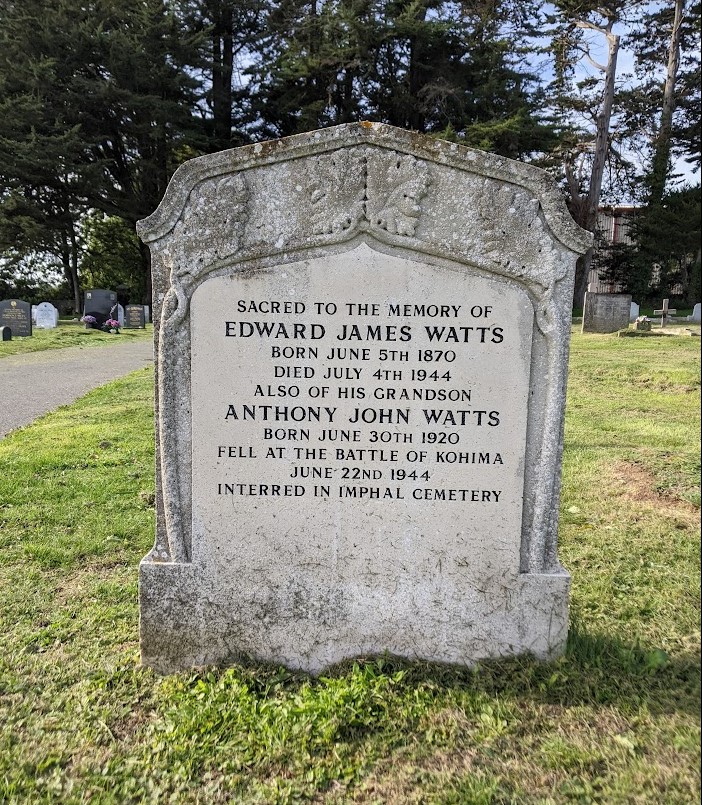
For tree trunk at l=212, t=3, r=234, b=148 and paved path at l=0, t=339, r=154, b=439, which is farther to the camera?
tree trunk at l=212, t=3, r=234, b=148

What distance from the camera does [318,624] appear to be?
8.75 feet

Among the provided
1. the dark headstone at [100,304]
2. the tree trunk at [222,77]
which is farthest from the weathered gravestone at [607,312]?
the tree trunk at [222,77]

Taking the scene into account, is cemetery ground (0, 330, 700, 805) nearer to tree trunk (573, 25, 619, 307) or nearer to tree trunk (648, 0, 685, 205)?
tree trunk (648, 0, 685, 205)

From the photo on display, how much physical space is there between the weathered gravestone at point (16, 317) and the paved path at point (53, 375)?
134 inches

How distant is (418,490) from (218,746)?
126 centimetres

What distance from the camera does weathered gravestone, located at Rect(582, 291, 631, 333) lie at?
1630cm

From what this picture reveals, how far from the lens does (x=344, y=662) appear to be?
267 cm

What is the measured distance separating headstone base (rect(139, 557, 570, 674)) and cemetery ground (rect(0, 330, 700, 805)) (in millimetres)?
77

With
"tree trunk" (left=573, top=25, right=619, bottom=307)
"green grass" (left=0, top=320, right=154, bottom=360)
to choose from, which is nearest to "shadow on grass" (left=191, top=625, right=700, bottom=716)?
"green grass" (left=0, top=320, right=154, bottom=360)

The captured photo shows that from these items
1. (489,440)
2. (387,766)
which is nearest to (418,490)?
(489,440)

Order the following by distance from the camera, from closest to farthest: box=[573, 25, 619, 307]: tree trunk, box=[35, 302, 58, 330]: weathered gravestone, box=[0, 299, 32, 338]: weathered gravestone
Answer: box=[0, 299, 32, 338]: weathered gravestone < box=[573, 25, 619, 307]: tree trunk < box=[35, 302, 58, 330]: weathered gravestone

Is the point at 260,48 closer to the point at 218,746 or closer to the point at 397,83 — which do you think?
the point at 397,83

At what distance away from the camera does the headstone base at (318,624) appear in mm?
2617

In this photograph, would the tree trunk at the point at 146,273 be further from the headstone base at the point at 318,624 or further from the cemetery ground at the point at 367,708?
the headstone base at the point at 318,624
